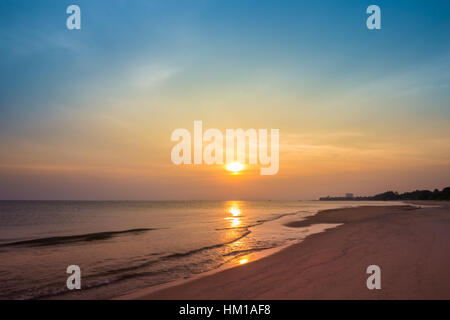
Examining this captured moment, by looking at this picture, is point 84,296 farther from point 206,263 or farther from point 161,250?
point 161,250

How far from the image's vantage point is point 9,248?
59.6 ft

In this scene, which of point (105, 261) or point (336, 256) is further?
point (105, 261)

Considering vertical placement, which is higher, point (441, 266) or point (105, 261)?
point (441, 266)
